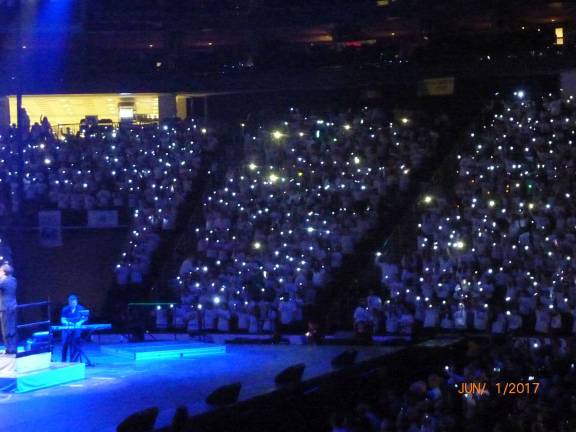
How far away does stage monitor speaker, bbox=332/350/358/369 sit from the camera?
18859mm

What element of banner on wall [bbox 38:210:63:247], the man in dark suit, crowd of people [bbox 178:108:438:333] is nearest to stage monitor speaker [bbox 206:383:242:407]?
the man in dark suit

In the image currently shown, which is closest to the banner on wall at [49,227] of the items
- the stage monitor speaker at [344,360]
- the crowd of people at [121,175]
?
the crowd of people at [121,175]

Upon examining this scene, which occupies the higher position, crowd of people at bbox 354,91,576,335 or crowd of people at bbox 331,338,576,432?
crowd of people at bbox 354,91,576,335

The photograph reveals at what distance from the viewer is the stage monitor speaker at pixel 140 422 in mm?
13505

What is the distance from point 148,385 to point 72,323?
7.82 ft

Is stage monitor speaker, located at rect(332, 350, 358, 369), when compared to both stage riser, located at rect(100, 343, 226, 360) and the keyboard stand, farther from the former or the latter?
the keyboard stand

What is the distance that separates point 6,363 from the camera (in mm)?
18109

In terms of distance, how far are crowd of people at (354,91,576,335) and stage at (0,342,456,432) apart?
2083mm

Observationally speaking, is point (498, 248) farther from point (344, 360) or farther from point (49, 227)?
point (49, 227)

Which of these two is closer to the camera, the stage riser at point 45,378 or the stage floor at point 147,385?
the stage floor at point 147,385

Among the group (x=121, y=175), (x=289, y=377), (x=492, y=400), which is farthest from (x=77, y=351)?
(x=121, y=175)
